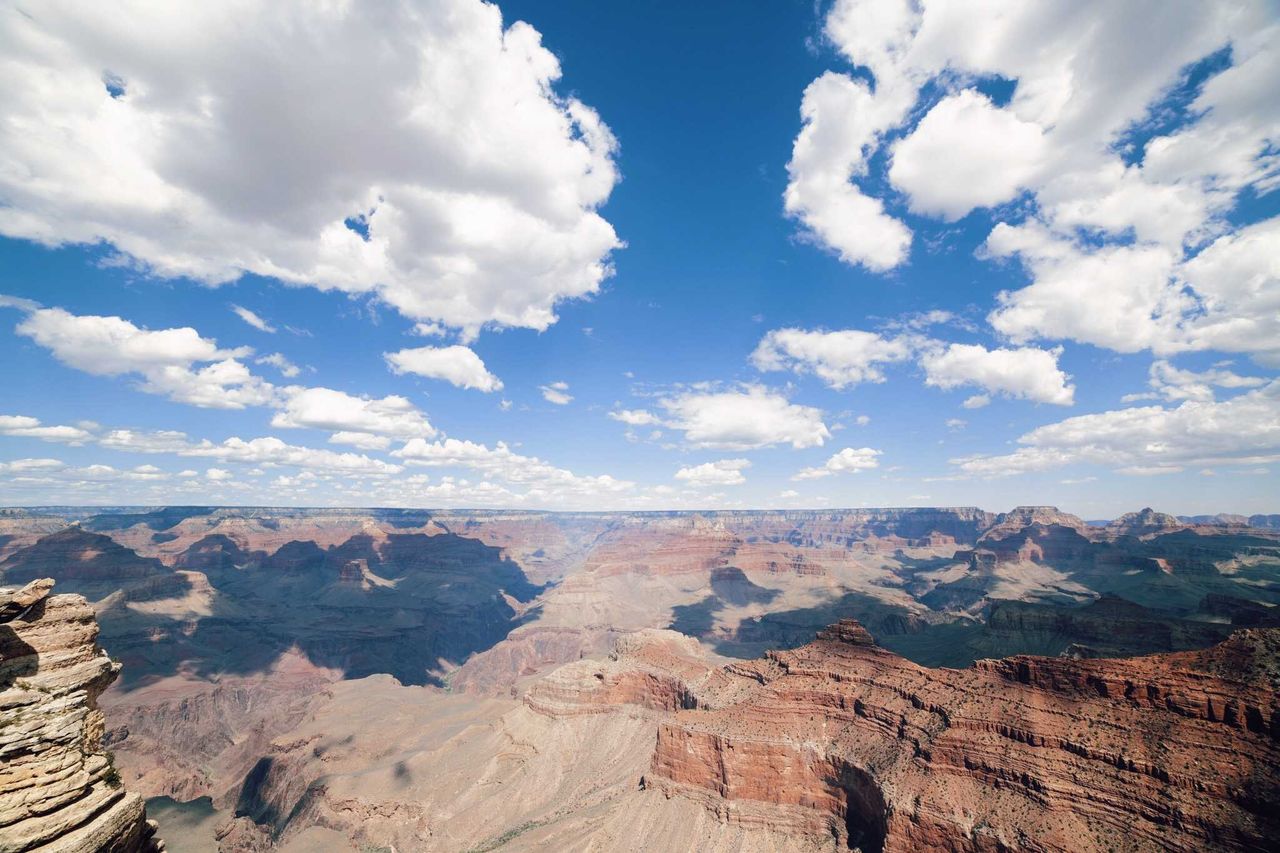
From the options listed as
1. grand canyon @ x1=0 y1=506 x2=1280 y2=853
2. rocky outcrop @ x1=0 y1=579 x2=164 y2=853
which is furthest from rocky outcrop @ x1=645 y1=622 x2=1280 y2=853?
rocky outcrop @ x1=0 y1=579 x2=164 y2=853

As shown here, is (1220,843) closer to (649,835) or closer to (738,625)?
(649,835)

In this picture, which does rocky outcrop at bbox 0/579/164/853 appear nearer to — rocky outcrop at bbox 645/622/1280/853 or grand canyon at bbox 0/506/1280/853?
grand canyon at bbox 0/506/1280/853

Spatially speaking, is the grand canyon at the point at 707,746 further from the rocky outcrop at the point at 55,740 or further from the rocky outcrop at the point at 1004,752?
the rocky outcrop at the point at 1004,752

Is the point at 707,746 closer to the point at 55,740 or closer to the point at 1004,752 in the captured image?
the point at 1004,752

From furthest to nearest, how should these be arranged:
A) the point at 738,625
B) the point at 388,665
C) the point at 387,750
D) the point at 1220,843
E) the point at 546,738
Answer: the point at 738,625, the point at 388,665, the point at 387,750, the point at 546,738, the point at 1220,843

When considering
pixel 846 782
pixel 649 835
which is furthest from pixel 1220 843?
pixel 649 835

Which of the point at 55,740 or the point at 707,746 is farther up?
the point at 55,740

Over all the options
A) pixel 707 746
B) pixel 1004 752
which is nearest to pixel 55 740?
pixel 707 746
